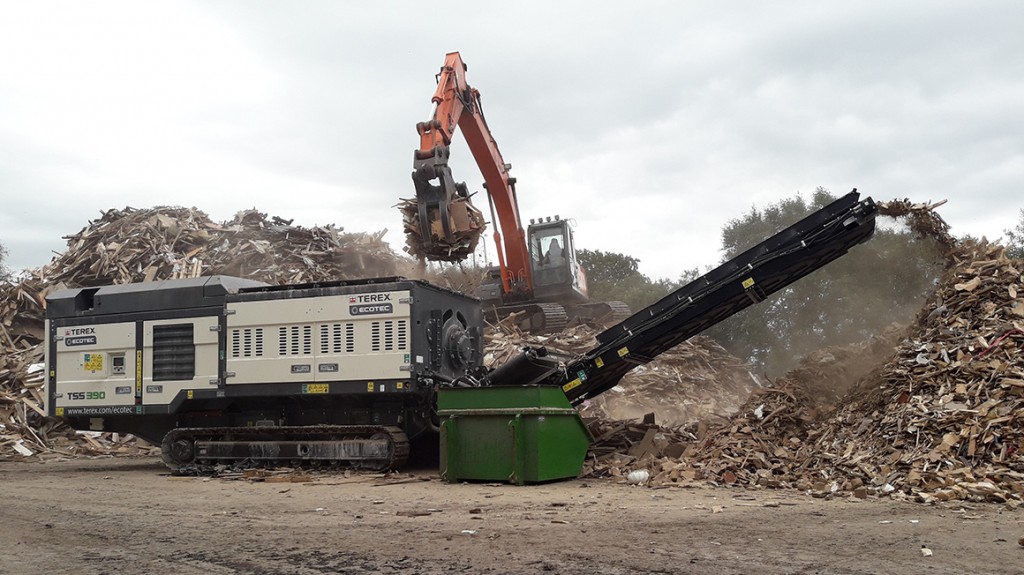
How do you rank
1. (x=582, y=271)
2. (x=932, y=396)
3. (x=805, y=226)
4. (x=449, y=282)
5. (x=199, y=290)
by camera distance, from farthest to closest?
(x=449, y=282)
(x=582, y=271)
(x=199, y=290)
(x=805, y=226)
(x=932, y=396)

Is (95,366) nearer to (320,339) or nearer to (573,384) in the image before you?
(320,339)

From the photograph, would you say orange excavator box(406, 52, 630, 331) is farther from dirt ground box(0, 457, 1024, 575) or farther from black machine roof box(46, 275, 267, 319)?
dirt ground box(0, 457, 1024, 575)

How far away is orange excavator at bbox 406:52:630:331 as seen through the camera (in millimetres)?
14352

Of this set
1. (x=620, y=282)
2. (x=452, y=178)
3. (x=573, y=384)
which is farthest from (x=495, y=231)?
(x=620, y=282)

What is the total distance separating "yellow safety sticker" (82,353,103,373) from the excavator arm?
5.20 m

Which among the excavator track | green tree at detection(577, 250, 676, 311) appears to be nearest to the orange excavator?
the excavator track

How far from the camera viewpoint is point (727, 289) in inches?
456

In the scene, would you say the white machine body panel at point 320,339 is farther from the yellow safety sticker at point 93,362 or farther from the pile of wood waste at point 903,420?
the pile of wood waste at point 903,420

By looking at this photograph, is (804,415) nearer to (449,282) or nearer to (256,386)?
(256,386)

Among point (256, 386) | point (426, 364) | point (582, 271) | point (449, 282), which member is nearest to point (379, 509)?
point (426, 364)

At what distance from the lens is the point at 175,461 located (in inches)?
507

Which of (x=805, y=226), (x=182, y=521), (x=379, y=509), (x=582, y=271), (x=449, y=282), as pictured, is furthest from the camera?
(x=449, y=282)

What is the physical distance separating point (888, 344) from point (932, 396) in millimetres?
2882

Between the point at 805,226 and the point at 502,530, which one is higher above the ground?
the point at 805,226
